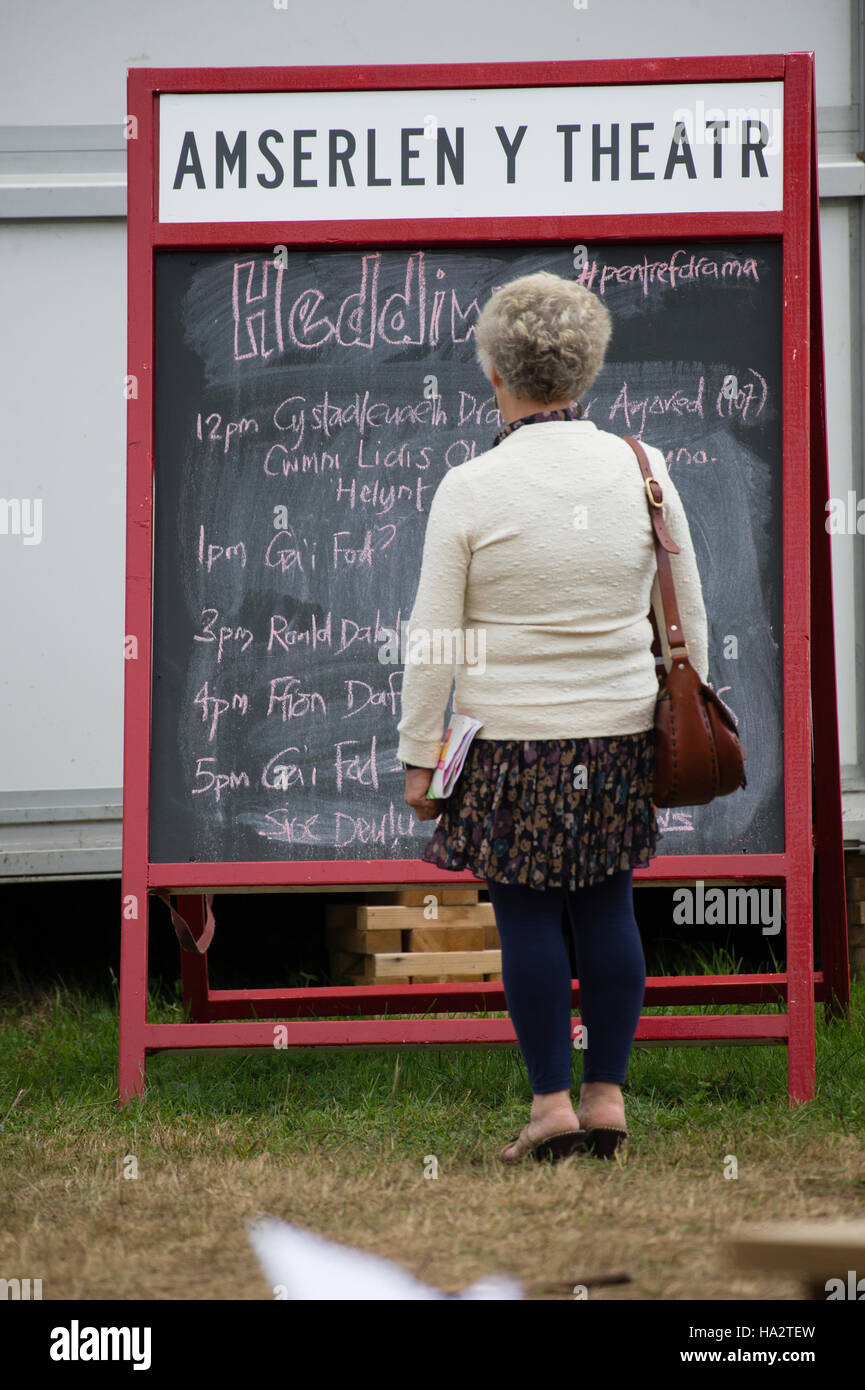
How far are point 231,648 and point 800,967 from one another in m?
1.51

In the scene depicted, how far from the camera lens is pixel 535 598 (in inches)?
105

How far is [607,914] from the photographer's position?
2.73m

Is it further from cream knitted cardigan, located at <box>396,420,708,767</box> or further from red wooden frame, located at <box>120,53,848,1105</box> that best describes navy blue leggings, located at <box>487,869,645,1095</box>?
red wooden frame, located at <box>120,53,848,1105</box>

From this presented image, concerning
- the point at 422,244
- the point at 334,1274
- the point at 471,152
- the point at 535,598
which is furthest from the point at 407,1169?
the point at 471,152

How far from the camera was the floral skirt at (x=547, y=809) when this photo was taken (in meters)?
2.65

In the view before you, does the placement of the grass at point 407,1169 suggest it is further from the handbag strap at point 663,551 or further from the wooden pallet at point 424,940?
the handbag strap at point 663,551

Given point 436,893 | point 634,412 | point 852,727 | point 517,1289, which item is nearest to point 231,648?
point 634,412

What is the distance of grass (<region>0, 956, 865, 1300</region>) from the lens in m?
2.16

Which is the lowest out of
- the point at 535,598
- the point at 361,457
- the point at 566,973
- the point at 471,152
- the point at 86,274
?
the point at 566,973

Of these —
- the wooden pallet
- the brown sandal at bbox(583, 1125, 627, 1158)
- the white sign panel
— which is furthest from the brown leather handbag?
the wooden pallet

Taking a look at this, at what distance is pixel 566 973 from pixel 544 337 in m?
1.19

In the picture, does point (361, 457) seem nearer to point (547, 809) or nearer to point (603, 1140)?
point (547, 809)

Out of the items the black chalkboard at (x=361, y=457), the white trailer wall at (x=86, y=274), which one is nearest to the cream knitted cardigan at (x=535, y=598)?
the black chalkboard at (x=361, y=457)

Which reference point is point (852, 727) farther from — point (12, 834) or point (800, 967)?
point (12, 834)
